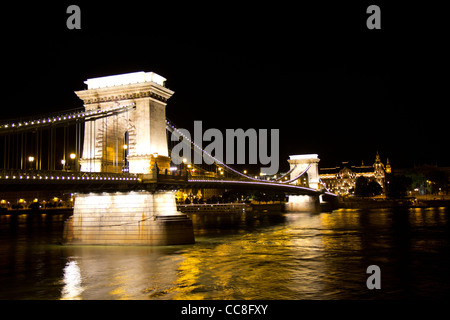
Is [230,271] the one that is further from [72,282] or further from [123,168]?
[123,168]

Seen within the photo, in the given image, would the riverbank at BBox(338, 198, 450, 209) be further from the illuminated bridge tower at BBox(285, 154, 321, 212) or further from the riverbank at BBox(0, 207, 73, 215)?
the riverbank at BBox(0, 207, 73, 215)

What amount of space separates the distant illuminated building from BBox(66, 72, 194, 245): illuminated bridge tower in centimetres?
13645

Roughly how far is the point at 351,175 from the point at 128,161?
143m

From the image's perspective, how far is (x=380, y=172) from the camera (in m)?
157

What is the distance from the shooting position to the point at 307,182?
83062 mm

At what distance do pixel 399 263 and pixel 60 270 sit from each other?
51.8 feet

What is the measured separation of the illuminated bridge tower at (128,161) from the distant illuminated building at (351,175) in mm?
136445

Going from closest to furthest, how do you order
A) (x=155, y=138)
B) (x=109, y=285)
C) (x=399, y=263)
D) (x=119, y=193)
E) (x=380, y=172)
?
1. (x=109, y=285)
2. (x=399, y=263)
3. (x=119, y=193)
4. (x=155, y=138)
5. (x=380, y=172)

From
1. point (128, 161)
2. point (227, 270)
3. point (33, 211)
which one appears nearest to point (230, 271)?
point (227, 270)

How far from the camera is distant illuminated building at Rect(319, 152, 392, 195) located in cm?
15726

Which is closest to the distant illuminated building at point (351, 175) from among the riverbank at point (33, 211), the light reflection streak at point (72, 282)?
the riverbank at point (33, 211)
